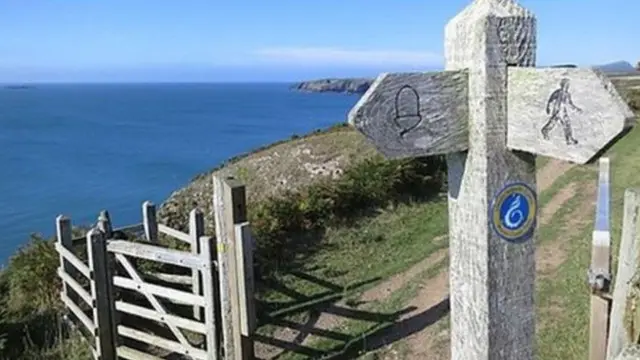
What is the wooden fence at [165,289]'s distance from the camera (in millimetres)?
5480

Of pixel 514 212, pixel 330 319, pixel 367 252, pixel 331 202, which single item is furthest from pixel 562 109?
pixel 331 202

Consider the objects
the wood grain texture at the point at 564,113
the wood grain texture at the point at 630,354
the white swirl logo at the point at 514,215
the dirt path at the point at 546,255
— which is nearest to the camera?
the wood grain texture at the point at 630,354

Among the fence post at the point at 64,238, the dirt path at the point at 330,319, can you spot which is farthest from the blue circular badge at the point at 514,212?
the fence post at the point at 64,238

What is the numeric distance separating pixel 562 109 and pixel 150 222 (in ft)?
22.5

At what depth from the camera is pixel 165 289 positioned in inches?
239

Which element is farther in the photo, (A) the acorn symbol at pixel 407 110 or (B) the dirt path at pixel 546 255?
(B) the dirt path at pixel 546 255

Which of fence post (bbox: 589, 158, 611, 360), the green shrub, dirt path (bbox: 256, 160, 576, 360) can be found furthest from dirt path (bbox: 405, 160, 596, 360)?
the green shrub

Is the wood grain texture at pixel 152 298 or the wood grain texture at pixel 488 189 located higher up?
the wood grain texture at pixel 488 189

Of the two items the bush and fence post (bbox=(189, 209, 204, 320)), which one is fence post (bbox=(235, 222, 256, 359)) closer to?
fence post (bbox=(189, 209, 204, 320))

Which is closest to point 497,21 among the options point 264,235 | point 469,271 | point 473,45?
point 473,45

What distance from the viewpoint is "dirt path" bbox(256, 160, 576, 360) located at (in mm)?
6062

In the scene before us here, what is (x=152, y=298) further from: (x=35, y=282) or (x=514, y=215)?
(x=514, y=215)

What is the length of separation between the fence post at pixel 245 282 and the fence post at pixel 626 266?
3.32m

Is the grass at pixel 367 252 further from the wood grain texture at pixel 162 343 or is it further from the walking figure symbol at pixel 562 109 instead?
the walking figure symbol at pixel 562 109
